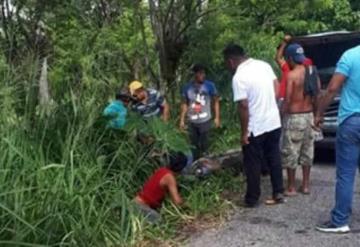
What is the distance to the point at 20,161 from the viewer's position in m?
6.27

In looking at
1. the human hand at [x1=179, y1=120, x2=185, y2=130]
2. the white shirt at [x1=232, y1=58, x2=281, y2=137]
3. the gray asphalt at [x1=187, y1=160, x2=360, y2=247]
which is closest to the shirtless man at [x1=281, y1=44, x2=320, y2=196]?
the gray asphalt at [x1=187, y1=160, x2=360, y2=247]

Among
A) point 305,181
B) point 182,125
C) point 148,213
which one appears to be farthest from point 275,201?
point 182,125

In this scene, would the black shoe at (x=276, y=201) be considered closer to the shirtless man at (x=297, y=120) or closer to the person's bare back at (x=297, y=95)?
the shirtless man at (x=297, y=120)

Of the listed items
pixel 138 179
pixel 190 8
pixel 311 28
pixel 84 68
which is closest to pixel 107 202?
pixel 138 179

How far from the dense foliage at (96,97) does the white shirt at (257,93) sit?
2.60 feet

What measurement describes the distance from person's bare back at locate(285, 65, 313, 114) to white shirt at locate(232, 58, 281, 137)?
50 centimetres

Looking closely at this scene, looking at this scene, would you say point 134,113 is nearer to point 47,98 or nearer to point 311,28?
point 47,98

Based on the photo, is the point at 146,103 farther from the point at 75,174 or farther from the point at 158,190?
the point at 75,174

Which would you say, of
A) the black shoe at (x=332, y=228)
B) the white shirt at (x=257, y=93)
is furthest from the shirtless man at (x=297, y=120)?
the black shoe at (x=332, y=228)

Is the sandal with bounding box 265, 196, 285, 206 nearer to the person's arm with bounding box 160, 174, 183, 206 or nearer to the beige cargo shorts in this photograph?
the beige cargo shorts

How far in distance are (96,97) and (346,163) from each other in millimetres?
2754

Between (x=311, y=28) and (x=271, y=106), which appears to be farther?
(x=311, y=28)

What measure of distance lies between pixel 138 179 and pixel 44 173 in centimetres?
177

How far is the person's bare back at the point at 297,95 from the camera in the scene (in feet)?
27.7
